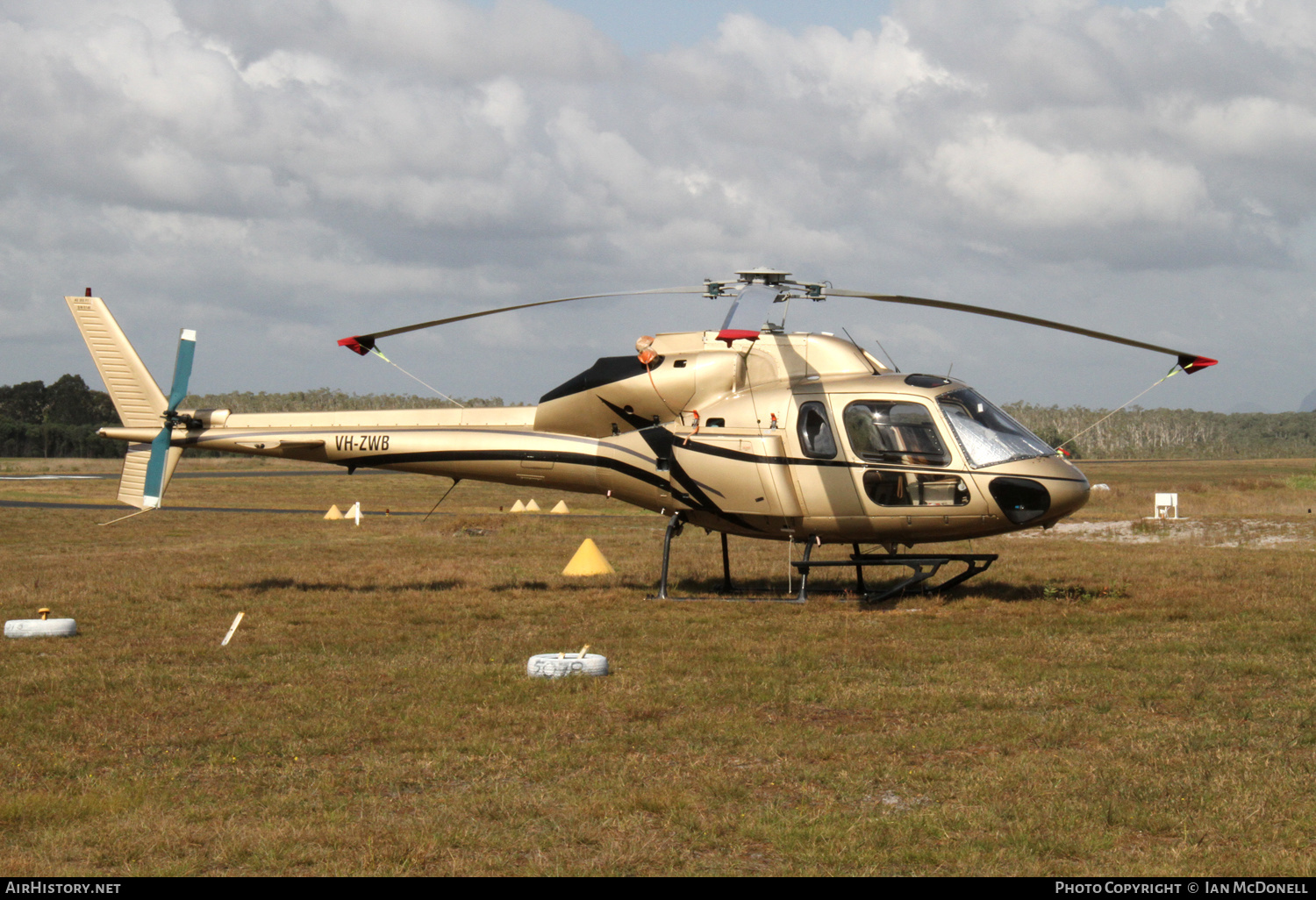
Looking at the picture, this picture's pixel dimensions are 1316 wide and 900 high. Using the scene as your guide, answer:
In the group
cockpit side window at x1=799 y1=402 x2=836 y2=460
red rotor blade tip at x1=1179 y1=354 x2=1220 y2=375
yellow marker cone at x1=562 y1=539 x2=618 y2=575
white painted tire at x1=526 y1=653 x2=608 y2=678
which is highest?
red rotor blade tip at x1=1179 y1=354 x2=1220 y2=375

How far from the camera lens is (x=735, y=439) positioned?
52.2ft

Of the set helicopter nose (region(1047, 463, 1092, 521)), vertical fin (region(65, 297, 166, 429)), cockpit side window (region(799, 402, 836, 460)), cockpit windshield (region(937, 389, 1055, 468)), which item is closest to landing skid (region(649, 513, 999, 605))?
helicopter nose (region(1047, 463, 1092, 521))

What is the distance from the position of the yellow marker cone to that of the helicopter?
305 centimetres

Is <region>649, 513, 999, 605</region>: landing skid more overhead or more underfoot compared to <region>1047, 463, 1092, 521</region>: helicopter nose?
more underfoot

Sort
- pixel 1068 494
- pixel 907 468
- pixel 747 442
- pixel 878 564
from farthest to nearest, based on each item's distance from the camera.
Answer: pixel 878 564 < pixel 747 442 < pixel 907 468 < pixel 1068 494

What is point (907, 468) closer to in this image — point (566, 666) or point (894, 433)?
point (894, 433)

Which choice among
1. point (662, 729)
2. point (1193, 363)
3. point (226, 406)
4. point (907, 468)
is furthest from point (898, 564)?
point (226, 406)

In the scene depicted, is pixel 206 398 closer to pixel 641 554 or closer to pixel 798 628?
pixel 641 554

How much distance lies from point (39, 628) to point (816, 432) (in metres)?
10.6

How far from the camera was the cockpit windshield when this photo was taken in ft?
49.1

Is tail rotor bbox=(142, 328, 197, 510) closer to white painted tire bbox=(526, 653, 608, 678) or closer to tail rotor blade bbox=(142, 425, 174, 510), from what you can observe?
tail rotor blade bbox=(142, 425, 174, 510)

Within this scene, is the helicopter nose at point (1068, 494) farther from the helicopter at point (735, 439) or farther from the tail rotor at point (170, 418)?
the tail rotor at point (170, 418)
